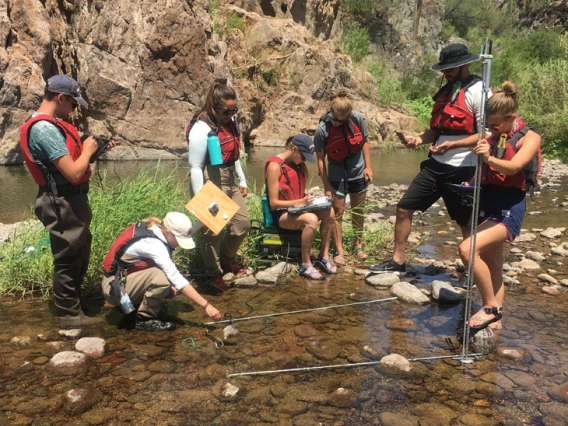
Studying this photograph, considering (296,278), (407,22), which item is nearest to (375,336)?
(296,278)

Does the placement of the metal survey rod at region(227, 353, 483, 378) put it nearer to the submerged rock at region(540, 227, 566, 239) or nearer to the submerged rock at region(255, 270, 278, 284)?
the submerged rock at region(255, 270, 278, 284)

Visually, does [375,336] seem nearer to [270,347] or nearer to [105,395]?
[270,347]

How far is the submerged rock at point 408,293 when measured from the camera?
439cm

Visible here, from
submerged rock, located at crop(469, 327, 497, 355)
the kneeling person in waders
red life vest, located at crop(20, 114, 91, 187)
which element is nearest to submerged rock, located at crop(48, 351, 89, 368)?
the kneeling person in waders

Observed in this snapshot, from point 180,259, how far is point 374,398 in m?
2.67

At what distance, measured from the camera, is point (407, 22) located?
32.1 meters

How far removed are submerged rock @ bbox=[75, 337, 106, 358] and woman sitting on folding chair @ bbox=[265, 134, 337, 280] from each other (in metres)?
2.02

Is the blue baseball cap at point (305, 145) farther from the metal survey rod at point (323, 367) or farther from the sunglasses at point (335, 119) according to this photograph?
the metal survey rod at point (323, 367)

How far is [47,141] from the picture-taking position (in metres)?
3.35

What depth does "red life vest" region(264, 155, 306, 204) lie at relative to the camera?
4828mm

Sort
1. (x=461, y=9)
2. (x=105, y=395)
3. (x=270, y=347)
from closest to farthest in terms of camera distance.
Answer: (x=105, y=395)
(x=270, y=347)
(x=461, y=9)

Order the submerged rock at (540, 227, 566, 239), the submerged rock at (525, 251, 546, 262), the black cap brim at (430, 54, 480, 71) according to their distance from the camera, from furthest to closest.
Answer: the submerged rock at (540, 227, 566, 239), the submerged rock at (525, 251, 546, 262), the black cap brim at (430, 54, 480, 71)

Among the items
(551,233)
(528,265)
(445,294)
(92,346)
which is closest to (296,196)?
(445,294)

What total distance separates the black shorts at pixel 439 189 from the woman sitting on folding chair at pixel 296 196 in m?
0.82
